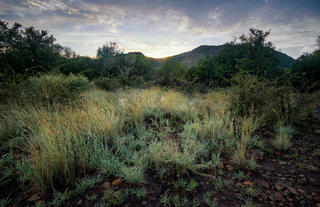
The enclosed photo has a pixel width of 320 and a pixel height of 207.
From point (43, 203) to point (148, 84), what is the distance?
27.4 feet

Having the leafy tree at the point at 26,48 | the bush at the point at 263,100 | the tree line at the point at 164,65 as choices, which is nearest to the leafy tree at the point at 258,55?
the tree line at the point at 164,65

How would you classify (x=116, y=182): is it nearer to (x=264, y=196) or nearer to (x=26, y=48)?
(x=264, y=196)

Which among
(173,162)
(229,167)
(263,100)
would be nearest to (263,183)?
(229,167)

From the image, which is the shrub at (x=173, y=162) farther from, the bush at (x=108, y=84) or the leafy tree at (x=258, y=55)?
the leafy tree at (x=258, y=55)

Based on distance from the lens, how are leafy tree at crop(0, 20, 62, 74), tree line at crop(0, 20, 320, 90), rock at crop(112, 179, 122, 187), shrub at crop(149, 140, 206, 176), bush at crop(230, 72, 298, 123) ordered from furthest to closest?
leafy tree at crop(0, 20, 62, 74) → tree line at crop(0, 20, 320, 90) → bush at crop(230, 72, 298, 123) → shrub at crop(149, 140, 206, 176) → rock at crop(112, 179, 122, 187)

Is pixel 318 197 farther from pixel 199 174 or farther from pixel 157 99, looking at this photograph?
pixel 157 99

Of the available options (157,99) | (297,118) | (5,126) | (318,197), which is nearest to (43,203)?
(5,126)

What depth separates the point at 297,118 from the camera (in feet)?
10.2

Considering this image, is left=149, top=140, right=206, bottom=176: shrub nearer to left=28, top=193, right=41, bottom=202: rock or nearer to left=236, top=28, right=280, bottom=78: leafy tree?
left=28, top=193, right=41, bottom=202: rock

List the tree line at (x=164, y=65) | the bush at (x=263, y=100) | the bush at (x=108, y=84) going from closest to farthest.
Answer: the bush at (x=263, y=100) < the bush at (x=108, y=84) < the tree line at (x=164, y=65)

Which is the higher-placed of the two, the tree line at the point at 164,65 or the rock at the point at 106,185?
the tree line at the point at 164,65

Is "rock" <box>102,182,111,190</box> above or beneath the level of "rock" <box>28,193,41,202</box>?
above

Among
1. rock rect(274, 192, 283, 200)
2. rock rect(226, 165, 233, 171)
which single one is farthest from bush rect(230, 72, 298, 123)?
rock rect(274, 192, 283, 200)

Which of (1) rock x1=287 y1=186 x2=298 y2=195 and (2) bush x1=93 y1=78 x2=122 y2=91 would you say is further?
(2) bush x1=93 y1=78 x2=122 y2=91
